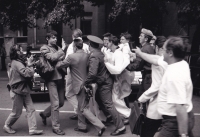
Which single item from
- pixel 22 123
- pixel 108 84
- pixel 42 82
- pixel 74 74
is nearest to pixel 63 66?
pixel 74 74

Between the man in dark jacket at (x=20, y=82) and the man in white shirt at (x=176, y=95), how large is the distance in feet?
10.8

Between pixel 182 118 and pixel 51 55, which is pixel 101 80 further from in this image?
pixel 182 118

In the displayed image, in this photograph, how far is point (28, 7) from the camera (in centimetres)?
1522

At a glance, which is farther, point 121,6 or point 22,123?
point 121,6

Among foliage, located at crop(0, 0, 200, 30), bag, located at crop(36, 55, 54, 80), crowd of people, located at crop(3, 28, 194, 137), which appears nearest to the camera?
crowd of people, located at crop(3, 28, 194, 137)

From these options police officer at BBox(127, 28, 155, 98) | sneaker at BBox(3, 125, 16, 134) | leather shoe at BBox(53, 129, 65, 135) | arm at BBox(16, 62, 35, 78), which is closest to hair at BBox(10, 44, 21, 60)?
arm at BBox(16, 62, 35, 78)

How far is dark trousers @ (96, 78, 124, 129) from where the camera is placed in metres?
6.43

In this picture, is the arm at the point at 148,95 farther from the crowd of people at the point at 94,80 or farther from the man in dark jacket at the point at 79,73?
the man in dark jacket at the point at 79,73

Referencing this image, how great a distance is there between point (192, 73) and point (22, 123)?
583cm

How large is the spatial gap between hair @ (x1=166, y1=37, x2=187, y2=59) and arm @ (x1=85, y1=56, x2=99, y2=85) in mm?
2837

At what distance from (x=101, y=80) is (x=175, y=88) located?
3224 mm

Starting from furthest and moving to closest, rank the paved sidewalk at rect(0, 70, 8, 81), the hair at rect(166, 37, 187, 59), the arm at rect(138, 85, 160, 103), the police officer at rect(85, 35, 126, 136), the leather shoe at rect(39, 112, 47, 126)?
the paved sidewalk at rect(0, 70, 8, 81) < the leather shoe at rect(39, 112, 47, 126) < the police officer at rect(85, 35, 126, 136) < the arm at rect(138, 85, 160, 103) < the hair at rect(166, 37, 187, 59)

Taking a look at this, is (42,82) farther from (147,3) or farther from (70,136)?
(147,3)

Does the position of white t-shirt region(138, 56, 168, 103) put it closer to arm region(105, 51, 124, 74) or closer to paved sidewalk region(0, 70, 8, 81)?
arm region(105, 51, 124, 74)
